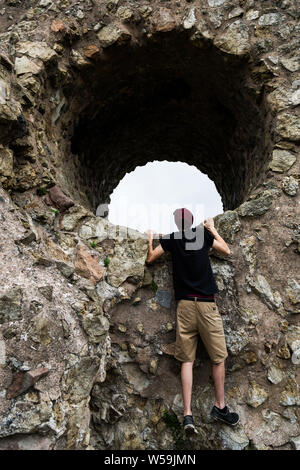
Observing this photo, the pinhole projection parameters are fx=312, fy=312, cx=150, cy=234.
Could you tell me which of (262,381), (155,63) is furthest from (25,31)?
(262,381)

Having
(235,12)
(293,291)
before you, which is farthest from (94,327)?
(235,12)

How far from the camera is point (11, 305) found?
2320mm

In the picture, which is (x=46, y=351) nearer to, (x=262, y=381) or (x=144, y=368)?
(x=144, y=368)

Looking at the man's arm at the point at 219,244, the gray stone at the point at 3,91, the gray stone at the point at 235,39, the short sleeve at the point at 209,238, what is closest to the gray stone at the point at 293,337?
the man's arm at the point at 219,244

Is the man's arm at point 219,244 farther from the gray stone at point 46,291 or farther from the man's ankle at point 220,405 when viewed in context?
the gray stone at point 46,291

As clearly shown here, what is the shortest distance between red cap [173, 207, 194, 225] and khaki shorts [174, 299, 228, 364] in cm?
83

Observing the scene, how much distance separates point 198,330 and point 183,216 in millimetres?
1145

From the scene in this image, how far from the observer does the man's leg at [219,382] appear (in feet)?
8.92

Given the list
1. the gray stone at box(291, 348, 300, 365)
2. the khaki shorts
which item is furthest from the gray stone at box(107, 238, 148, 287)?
the gray stone at box(291, 348, 300, 365)

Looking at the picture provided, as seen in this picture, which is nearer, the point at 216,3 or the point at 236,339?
the point at 236,339

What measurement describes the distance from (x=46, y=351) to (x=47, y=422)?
1.50ft

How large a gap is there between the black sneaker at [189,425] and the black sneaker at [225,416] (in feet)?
0.73

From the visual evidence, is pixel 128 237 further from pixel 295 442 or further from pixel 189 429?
pixel 295 442

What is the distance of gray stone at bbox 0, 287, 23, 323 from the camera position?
2271 millimetres
